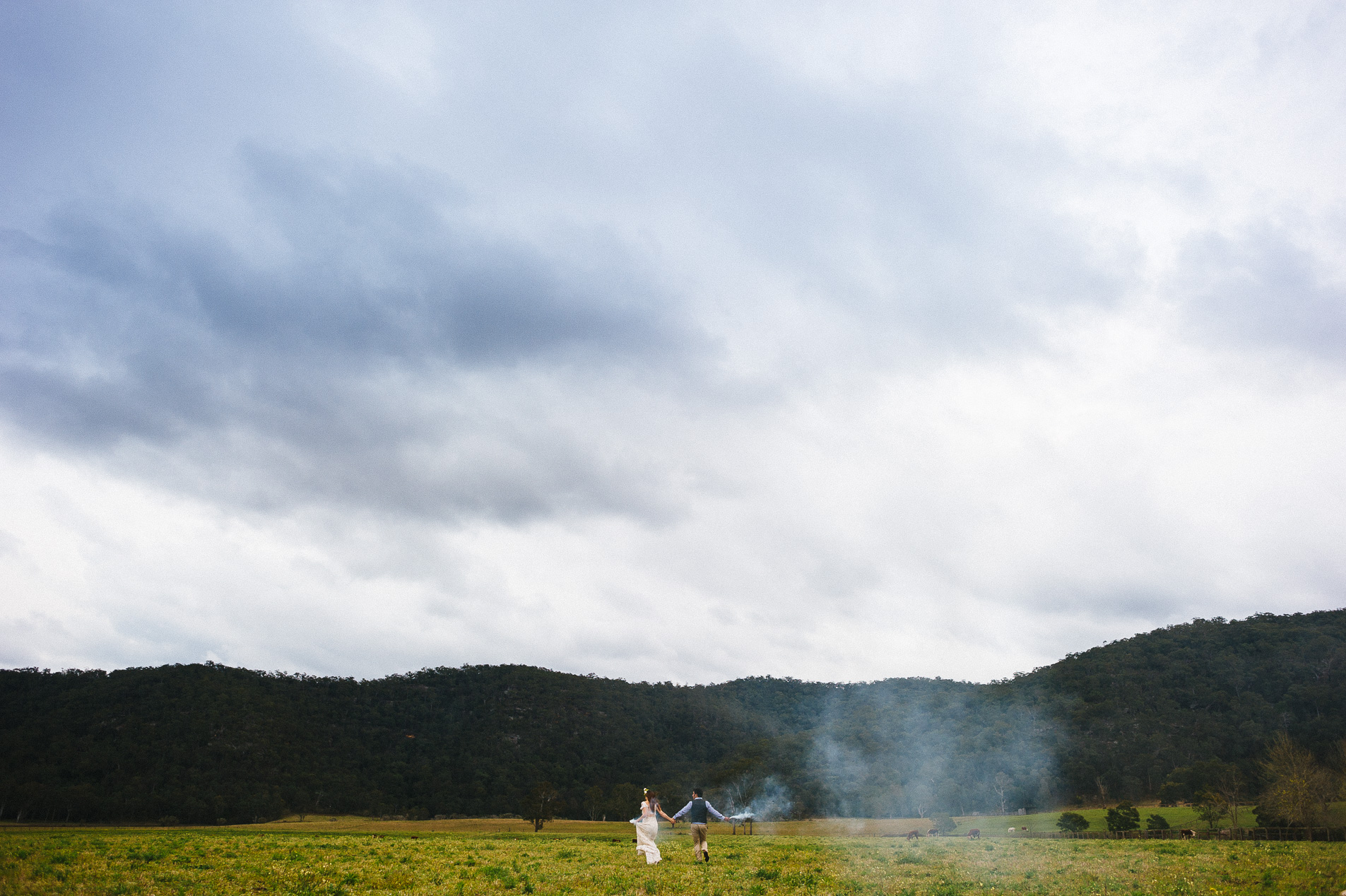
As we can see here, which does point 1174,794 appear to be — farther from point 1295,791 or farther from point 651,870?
point 651,870

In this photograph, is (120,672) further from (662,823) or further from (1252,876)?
(1252,876)

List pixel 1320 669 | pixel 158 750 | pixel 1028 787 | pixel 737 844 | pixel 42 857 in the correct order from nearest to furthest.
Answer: pixel 42 857 → pixel 737 844 → pixel 1028 787 → pixel 1320 669 → pixel 158 750

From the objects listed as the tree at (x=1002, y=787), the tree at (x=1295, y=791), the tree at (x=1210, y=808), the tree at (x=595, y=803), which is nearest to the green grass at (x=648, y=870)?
the tree at (x=1295, y=791)

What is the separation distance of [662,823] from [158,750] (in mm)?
118838

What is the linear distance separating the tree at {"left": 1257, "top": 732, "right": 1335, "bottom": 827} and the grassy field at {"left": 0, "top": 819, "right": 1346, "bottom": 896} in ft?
190

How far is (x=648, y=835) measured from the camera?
24094 millimetres

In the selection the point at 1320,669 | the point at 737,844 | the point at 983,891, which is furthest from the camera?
the point at 1320,669

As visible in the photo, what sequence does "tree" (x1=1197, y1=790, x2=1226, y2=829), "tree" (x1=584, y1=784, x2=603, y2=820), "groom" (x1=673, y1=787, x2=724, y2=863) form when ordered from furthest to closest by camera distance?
1. "tree" (x1=584, y1=784, x2=603, y2=820)
2. "tree" (x1=1197, y1=790, x2=1226, y2=829)
3. "groom" (x1=673, y1=787, x2=724, y2=863)

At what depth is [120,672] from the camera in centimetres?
18075

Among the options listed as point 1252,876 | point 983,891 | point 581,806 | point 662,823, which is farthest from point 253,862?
point 581,806

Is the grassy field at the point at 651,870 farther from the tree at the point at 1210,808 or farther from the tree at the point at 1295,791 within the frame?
the tree at the point at 1210,808

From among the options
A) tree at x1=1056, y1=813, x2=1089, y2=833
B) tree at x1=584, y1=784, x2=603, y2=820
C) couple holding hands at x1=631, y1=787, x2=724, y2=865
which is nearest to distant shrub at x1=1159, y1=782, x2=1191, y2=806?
tree at x1=1056, y1=813, x2=1089, y2=833

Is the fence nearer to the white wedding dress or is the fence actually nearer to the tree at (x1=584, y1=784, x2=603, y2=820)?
the white wedding dress

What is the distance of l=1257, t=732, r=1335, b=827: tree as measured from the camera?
69.3 m
